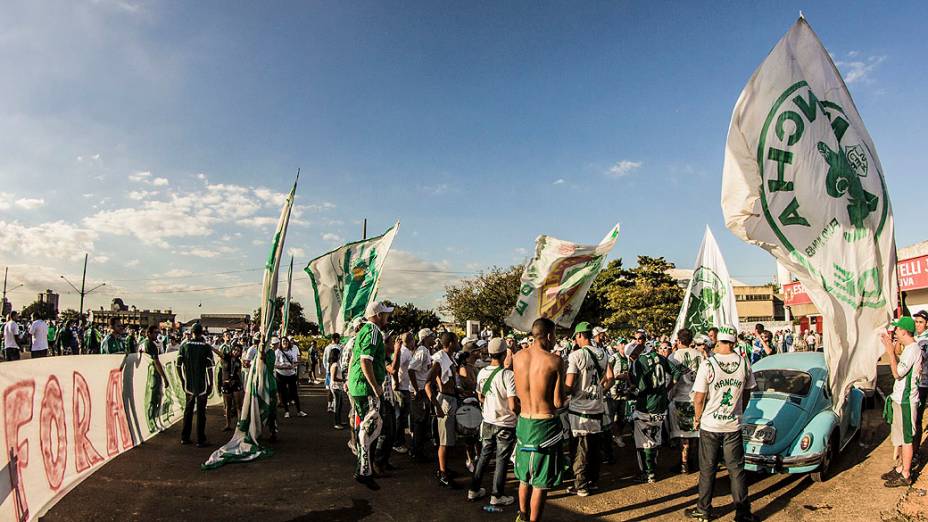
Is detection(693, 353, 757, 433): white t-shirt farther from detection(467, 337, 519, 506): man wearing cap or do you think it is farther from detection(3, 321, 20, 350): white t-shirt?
detection(3, 321, 20, 350): white t-shirt

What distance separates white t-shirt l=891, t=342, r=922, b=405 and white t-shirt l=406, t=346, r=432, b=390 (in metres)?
5.72

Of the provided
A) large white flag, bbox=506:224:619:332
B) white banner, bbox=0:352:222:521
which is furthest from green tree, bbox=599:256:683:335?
white banner, bbox=0:352:222:521

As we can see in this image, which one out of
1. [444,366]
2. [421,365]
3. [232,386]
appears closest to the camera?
[444,366]

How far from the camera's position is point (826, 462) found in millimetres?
6711

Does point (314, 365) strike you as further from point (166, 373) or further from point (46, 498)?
point (46, 498)

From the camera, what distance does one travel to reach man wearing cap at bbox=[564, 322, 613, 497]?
259 inches

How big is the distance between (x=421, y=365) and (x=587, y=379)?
250 cm

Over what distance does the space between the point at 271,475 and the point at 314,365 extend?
Result: 13638 mm

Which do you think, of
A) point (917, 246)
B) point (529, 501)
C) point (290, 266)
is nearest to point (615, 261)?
point (917, 246)

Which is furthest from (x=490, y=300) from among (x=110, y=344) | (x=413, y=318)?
(x=110, y=344)

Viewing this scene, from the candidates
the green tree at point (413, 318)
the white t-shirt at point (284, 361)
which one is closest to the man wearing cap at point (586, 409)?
the white t-shirt at point (284, 361)

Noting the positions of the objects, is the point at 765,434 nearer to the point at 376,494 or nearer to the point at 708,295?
the point at 376,494

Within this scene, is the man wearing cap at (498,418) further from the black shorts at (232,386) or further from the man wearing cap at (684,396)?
the black shorts at (232,386)

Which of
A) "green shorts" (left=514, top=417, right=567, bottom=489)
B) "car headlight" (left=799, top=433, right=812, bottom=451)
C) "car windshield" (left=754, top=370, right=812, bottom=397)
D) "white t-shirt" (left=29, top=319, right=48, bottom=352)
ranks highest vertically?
"white t-shirt" (left=29, top=319, right=48, bottom=352)
